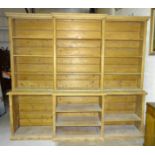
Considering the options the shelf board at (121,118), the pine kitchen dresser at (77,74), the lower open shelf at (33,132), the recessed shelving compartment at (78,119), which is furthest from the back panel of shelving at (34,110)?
the shelf board at (121,118)

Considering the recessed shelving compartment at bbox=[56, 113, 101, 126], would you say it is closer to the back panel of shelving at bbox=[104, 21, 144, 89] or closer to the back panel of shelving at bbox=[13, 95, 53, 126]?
the back panel of shelving at bbox=[13, 95, 53, 126]

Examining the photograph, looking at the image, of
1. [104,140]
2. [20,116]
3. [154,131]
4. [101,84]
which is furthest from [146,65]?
[20,116]

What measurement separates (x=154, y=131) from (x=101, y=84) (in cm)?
101

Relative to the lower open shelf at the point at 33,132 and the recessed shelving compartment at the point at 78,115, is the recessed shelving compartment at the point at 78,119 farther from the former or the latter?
the lower open shelf at the point at 33,132

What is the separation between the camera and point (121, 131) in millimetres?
3020

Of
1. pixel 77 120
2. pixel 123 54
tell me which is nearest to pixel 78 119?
pixel 77 120

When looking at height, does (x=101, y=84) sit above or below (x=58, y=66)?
below

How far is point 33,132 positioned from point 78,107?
0.86 m

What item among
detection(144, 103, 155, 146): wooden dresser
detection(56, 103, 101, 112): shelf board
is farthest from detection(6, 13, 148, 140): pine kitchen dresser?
detection(144, 103, 155, 146): wooden dresser

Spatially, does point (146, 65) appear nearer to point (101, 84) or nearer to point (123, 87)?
point (123, 87)

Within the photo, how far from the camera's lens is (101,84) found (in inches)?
112

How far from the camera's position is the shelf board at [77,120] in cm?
288

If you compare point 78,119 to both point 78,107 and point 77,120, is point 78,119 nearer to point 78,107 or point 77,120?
point 77,120

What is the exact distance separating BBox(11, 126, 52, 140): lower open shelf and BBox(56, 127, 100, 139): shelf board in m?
0.18
